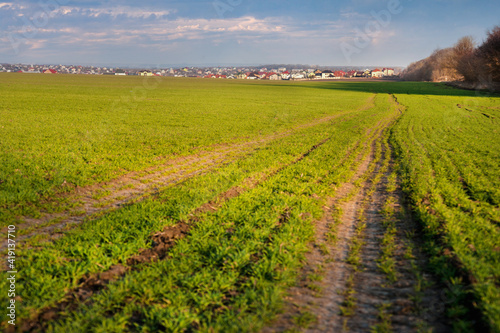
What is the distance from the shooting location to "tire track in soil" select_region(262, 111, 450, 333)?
13.7 feet

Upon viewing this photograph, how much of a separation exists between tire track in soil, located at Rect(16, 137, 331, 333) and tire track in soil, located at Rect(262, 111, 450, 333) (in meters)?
2.73

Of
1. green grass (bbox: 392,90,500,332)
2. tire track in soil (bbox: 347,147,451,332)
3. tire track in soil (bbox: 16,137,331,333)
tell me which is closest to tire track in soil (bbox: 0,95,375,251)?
tire track in soil (bbox: 16,137,331,333)

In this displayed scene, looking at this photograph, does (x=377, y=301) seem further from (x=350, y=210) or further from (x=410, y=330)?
(x=350, y=210)

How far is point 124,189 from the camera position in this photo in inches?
402

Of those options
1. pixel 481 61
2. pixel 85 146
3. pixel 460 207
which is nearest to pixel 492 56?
pixel 481 61

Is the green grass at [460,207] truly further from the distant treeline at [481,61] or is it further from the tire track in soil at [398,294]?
the distant treeline at [481,61]

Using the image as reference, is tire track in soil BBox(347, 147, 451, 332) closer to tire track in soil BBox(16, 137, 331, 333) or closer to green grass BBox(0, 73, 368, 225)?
tire track in soil BBox(16, 137, 331, 333)

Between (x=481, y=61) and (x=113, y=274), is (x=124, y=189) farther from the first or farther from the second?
(x=481, y=61)

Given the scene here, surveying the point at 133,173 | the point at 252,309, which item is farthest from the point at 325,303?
the point at 133,173

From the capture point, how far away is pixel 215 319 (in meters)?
4.22

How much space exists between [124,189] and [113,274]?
549cm

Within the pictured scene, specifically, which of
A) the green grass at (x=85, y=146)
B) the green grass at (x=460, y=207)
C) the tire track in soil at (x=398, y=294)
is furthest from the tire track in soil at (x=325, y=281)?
the green grass at (x=85, y=146)

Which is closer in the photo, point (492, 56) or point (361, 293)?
point (361, 293)

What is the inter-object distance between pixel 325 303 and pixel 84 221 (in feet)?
20.5
